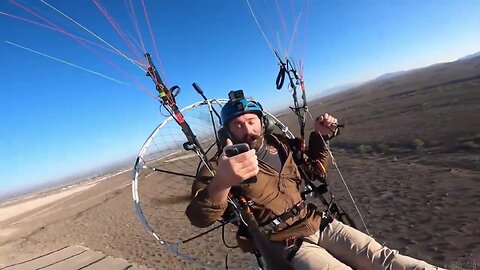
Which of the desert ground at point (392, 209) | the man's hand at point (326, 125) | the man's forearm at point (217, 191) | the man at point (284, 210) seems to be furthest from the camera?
the desert ground at point (392, 209)

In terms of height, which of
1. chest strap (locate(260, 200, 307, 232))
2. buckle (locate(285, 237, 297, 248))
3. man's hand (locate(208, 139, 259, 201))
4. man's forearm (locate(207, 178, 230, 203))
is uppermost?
man's hand (locate(208, 139, 259, 201))

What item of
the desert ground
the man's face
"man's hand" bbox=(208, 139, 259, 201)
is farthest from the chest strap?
the desert ground

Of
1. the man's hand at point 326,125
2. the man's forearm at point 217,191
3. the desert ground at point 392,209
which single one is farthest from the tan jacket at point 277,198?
the desert ground at point 392,209

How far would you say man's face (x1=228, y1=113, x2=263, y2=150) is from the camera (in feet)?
10.2

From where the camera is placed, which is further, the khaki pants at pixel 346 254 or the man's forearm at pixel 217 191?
the khaki pants at pixel 346 254

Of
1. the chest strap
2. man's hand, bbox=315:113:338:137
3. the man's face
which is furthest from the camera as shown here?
man's hand, bbox=315:113:338:137

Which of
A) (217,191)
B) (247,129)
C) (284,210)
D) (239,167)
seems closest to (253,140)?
(247,129)

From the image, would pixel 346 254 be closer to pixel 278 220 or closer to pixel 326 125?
pixel 278 220

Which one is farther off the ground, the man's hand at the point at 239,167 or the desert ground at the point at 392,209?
the man's hand at the point at 239,167

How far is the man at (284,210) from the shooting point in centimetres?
251

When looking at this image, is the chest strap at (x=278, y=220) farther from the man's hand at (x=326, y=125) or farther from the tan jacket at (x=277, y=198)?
the man's hand at (x=326, y=125)

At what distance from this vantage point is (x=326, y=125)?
3359mm

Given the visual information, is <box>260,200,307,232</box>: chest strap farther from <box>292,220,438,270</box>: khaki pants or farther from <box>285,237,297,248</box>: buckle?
<box>292,220,438,270</box>: khaki pants

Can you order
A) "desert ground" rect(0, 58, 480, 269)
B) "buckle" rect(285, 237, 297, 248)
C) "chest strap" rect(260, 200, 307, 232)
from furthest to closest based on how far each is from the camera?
1. "desert ground" rect(0, 58, 480, 269)
2. "chest strap" rect(260, 200, 307, 232)
3. "buckle" rect(285, 237, 297, 248)
